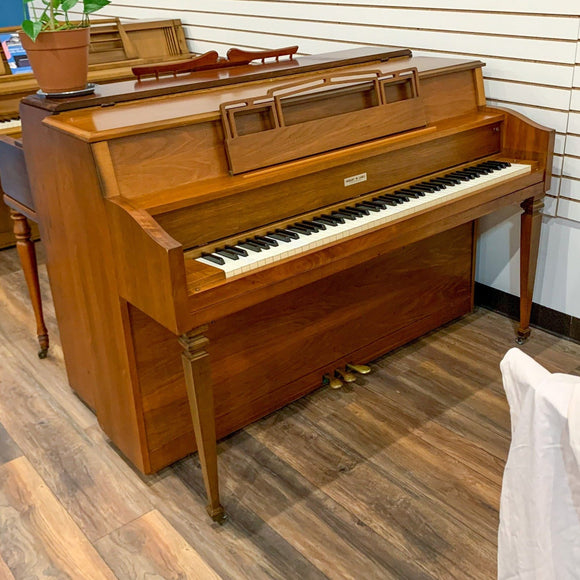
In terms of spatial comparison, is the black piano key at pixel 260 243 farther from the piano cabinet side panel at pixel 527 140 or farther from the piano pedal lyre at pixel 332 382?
the piano cabinet side panel at pixel 527 140

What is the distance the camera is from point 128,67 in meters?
4.29

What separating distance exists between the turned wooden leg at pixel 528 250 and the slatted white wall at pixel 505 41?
154mm

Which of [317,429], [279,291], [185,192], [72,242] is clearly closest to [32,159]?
[72,242]

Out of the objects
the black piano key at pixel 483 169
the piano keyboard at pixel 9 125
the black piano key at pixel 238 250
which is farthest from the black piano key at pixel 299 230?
the piano keyboard at pixel 9 125

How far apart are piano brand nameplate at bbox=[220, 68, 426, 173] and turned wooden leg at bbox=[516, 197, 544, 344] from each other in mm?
569

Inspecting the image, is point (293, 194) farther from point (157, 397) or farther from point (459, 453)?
point (459, 453)

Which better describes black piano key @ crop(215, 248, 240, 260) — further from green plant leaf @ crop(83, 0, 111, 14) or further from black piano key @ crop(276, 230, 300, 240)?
green plant leaf @ crop(83, 0, 111, 14)

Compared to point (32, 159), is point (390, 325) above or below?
below

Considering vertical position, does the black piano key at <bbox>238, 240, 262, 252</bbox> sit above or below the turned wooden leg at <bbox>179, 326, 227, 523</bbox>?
above

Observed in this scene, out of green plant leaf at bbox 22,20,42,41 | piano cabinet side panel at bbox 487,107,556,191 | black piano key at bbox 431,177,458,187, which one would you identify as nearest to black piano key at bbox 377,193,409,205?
black piano key at bbox 431,177,458,187

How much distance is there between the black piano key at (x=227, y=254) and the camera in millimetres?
1938

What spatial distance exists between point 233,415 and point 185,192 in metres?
0.85

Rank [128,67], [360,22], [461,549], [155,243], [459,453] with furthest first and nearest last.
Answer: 1. [128,67]
2. [360,22]
3. [459,453]
4. [461,549]
5. [155,243]

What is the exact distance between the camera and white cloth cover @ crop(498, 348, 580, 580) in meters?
1.03
